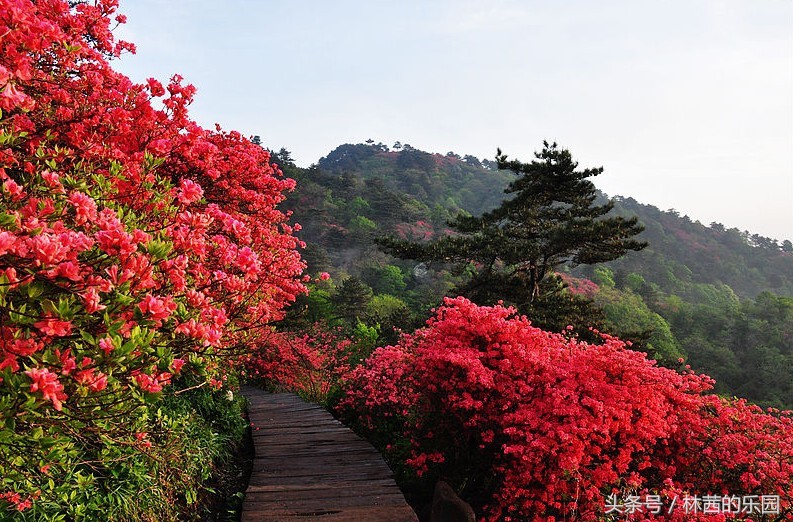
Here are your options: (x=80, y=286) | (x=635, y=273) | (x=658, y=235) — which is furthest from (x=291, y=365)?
(x=658, y=235)

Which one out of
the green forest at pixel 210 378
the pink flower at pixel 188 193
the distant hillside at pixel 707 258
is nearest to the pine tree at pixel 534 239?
the green forest at pixel 210 378

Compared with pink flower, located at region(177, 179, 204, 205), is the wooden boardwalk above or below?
below

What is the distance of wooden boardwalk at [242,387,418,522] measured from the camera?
4.14 m

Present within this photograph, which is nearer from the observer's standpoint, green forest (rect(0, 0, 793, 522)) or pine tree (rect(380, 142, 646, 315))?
green forest (rect(0, 0, 793, 522))

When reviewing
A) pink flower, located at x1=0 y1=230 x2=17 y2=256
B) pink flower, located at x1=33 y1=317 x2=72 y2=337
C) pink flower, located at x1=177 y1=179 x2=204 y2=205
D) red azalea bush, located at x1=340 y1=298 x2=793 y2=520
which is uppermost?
pink flower, located at x1=177 y1=179 x2=204 y2=205

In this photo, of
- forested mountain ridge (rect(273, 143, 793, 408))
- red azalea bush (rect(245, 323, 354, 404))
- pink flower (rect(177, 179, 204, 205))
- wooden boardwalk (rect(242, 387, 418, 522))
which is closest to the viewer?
pink flower (rect(177, 179, 204, 205))

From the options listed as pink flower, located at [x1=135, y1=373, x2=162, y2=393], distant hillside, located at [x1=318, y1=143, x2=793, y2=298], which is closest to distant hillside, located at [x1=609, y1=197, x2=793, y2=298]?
distant hillside, located at [x1=318, y1=143, x2=793, y2=298]

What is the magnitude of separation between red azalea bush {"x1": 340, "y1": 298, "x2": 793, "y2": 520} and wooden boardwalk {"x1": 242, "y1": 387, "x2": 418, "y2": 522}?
655mm

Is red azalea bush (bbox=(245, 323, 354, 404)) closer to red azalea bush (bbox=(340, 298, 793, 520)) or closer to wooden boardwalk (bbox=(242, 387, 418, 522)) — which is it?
wooden boardwalk (bbox=(242, 387, 418, 522))

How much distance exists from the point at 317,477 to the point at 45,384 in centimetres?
403

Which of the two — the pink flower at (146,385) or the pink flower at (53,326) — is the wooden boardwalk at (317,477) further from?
the pink flower at (53,326)

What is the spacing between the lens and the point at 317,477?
16.1ft

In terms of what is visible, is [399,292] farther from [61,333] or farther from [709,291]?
[709,291]

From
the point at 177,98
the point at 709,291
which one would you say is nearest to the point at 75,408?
the point at 177,98
